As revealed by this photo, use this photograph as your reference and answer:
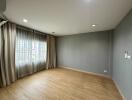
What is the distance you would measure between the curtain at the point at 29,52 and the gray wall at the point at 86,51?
1335mm

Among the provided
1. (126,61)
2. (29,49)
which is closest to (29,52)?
(29,49)

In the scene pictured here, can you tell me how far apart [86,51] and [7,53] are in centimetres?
365

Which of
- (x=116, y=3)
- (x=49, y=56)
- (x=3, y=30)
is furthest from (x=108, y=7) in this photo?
(x=49, y=56)

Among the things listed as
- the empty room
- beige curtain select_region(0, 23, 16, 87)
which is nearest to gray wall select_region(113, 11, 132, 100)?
the empty room

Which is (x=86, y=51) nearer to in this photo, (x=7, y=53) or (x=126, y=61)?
(x=126, y=61)

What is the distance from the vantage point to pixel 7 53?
2.90 m

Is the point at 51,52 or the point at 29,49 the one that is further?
the point at 51,52

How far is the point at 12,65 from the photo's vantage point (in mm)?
3049

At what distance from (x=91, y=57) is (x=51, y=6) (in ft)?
11.1

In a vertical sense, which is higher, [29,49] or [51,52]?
[29,49]

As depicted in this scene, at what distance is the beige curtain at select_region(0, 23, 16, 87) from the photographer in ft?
9.01

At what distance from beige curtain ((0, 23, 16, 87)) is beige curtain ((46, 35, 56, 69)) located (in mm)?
2244

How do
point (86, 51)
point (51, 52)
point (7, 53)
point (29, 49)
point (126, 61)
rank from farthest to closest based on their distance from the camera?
point (51, 52)
point (86, 51)
point (29, 49)
point (7, 53)
point (126, 61)

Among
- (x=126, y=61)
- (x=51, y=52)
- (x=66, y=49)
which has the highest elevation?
(x=66, y=49)
